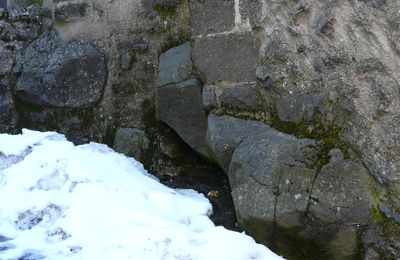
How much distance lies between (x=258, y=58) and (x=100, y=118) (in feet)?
3.08

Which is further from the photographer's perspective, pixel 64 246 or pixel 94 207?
pixel 94 207

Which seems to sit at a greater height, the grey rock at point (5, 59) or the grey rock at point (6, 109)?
the grey rock at point (5, 59)

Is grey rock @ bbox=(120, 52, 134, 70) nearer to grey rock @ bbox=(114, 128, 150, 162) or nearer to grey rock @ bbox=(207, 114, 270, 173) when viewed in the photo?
grey rock @ bbox=(114, 128, 150, 162)

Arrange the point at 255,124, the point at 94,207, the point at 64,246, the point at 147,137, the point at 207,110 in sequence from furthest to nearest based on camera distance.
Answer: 1. the point at 147,137
2. the point at 207,110
3. the point at 255,124
4. the point at 94,207
5. the point at 64,246

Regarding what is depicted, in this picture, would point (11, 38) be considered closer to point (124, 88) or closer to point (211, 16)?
point (124, 88)

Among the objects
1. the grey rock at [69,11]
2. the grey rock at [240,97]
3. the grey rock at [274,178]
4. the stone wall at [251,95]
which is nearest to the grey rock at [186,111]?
the stone wall at [251,95]

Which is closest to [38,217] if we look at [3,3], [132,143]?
[132,143]

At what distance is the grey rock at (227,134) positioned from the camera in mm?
2307

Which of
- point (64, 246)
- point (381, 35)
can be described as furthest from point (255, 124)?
point (64, 246)

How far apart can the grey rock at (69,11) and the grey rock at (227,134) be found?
103cm

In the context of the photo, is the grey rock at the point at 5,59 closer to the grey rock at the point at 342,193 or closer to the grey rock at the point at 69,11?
the grey rock at the point at 69,11

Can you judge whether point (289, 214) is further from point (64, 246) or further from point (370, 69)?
point (64, 246)

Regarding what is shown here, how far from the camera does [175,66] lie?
8.61 feet

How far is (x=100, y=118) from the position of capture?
113 inches
